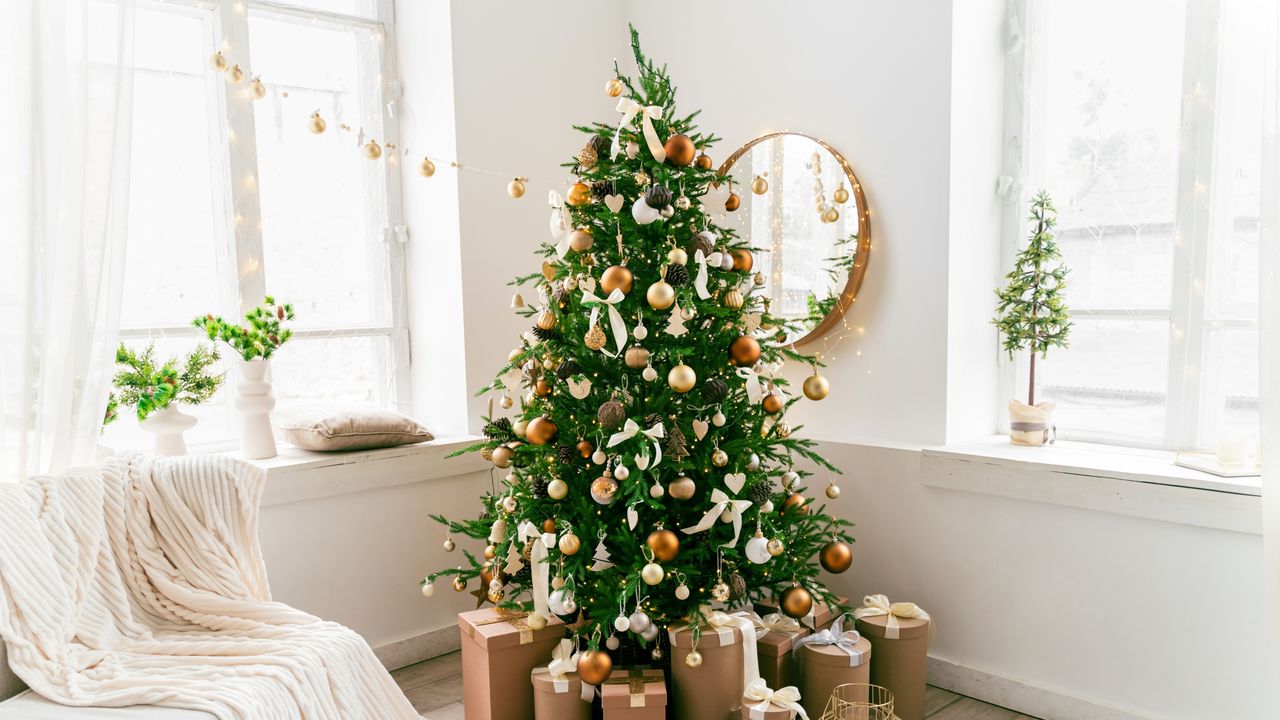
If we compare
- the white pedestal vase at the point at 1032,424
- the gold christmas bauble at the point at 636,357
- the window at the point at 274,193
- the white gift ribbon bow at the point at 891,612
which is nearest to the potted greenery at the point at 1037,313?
the white pedestal vase at the point at 1032,424

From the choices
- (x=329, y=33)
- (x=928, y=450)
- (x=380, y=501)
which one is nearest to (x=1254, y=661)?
(x=928, y=450)

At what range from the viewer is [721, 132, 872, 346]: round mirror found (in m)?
2.67

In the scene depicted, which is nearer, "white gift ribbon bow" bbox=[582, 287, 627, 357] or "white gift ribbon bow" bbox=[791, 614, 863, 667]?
"white gift ribbon bow" bbox=[582, 287, 627, 357]

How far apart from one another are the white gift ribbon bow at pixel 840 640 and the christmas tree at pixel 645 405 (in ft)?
0.43

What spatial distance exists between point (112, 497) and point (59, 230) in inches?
24.6

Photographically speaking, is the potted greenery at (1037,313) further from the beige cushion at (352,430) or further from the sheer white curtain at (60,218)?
the sheer white curtain at (60,218)

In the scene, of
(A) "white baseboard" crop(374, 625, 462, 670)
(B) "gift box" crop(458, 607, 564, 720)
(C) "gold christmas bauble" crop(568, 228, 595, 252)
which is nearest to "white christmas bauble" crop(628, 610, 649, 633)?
(B) "gift box" crop(458, 607, 564, 720)

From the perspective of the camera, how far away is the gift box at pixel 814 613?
234 centimetres

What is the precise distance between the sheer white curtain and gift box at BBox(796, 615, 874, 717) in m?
1.85

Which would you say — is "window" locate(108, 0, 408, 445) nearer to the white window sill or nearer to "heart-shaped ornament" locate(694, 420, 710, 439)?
"heart-shaped ornament" locate(694, 420, 710, 439)

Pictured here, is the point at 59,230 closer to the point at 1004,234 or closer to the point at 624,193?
the point at 624,193

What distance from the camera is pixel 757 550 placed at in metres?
2.04

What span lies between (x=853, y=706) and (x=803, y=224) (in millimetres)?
1478

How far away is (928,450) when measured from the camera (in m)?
2.51
